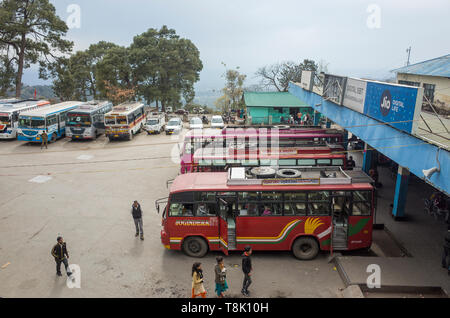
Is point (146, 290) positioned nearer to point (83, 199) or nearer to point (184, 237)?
point (184, 237)

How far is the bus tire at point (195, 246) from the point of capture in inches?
433

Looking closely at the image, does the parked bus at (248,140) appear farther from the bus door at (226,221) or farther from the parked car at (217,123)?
the parked car at (217,123)

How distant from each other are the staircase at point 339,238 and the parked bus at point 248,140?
25.3 ft

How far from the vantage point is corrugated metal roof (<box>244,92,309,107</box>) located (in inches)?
1341

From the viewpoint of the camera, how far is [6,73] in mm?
37812

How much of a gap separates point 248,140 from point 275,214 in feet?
26.5

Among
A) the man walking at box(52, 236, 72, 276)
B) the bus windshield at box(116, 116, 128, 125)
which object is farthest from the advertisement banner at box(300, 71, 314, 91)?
the man walking at box(52, 236, 72, 276)

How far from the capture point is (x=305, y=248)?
1093 centimetres

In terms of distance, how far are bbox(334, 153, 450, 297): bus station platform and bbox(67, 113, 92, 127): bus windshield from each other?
22.4 meters

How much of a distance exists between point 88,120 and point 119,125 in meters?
2.54

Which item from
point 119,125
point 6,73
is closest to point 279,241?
point 119,125

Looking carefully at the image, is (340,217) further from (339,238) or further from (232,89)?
(232,89)

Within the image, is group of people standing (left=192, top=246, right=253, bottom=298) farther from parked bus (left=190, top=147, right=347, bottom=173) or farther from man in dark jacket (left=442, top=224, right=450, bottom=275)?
parked bus (left=190, top=147, right=347, bottom=173)

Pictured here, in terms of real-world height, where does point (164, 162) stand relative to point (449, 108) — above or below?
below
